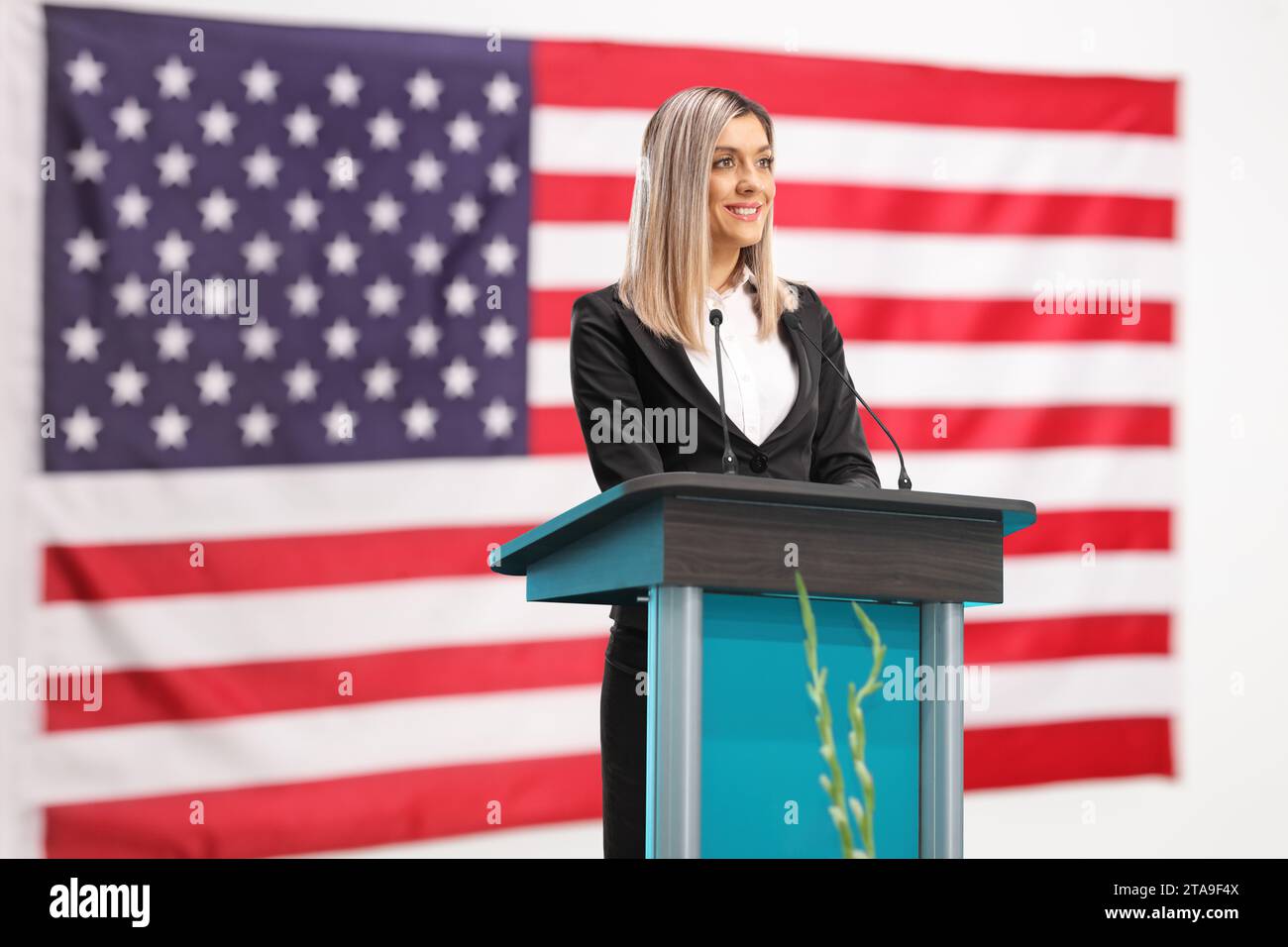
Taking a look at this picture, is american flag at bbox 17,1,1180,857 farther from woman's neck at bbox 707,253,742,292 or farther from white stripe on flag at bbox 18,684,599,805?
woman's neck at bbox 707,253,742,292

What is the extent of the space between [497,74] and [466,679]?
178cm

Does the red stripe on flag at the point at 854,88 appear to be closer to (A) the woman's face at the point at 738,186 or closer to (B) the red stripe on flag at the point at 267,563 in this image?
(B) the red stripe on flag at the point at 267,563

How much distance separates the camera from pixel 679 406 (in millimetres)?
1711

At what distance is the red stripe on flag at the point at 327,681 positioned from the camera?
10.4ft

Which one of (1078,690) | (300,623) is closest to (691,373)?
(300,623)

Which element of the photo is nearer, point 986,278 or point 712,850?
point 712,850

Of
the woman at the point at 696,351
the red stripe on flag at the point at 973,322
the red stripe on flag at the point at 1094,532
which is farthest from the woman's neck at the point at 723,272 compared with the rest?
the red stripe on flag at the point at 1094,532

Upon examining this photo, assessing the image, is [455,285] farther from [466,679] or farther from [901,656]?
[901,656]

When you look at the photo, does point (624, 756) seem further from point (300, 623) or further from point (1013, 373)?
point (1013, 373)

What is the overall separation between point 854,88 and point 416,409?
66.6 inches

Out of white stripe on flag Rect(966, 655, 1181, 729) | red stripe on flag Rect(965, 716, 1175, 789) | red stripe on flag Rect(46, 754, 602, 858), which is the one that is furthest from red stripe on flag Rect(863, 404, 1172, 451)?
red stripe on flag Rect(46, 754, 602, 858)

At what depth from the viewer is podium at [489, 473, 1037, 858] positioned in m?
1.18
